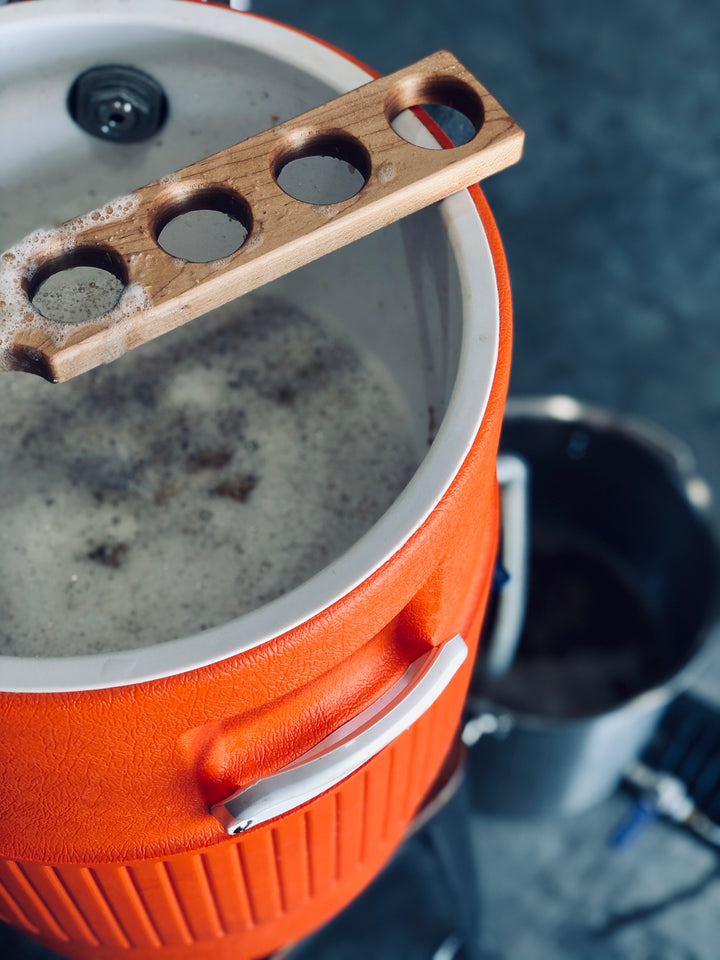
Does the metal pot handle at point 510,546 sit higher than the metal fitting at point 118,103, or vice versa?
the metal fitting at point 118,103

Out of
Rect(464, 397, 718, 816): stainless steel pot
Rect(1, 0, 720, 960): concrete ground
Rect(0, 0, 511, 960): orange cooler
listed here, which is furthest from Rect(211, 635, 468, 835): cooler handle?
Rect(1, 0, 720, 960): concrete ground

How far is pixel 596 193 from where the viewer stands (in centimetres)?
175

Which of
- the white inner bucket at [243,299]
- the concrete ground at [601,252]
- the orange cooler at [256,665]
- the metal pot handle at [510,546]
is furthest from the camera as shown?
the concrete ground at [601,252]

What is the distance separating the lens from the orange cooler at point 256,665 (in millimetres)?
425

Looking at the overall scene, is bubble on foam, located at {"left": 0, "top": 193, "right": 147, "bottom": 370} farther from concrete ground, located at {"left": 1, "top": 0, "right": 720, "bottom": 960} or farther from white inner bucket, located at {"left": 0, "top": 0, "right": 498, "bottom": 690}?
concrete ground, located at {"left": 1, "top": 0, "right": 720, "bottom": 960}

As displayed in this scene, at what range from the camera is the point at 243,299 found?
0.71 m

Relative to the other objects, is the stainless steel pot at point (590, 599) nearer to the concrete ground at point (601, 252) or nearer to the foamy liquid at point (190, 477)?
the concrete ground at point (601, 252)

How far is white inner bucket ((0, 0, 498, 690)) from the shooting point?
568 millimetres

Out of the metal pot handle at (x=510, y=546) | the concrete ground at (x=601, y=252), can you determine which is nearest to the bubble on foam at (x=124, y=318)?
the metal pot handle at (x=510, y=546)

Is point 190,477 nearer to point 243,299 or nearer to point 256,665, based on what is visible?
point 243,299

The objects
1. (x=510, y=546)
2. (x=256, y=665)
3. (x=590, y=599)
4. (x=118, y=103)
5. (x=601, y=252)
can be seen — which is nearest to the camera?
(x=256, y=665)

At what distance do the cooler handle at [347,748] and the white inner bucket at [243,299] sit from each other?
7 cm

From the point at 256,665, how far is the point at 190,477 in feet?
0.80

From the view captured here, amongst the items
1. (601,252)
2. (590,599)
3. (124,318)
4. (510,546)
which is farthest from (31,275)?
(601,252)
